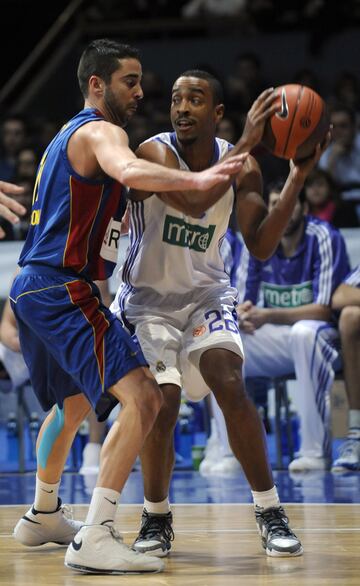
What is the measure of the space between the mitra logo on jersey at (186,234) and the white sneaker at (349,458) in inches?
121

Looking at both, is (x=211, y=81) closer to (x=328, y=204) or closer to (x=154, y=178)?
(x=154, y=178)

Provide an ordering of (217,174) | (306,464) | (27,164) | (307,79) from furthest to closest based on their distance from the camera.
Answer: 1. (307,79)
2. (27,164)
3. (306,464)
4. (217,174)

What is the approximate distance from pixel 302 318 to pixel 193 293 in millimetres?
3098

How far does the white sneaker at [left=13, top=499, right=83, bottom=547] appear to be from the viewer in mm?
4922

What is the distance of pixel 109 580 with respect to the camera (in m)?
4.11

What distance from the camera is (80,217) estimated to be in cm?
443

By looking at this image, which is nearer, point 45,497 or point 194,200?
point 194,200

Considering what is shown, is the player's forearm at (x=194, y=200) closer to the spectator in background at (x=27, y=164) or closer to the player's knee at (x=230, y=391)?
the player's knee at (x=230, y=391)

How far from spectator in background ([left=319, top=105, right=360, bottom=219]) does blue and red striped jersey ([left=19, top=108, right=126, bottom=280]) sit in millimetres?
5798

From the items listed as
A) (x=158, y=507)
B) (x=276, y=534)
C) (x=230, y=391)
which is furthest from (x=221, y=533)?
(x=230, y=391)

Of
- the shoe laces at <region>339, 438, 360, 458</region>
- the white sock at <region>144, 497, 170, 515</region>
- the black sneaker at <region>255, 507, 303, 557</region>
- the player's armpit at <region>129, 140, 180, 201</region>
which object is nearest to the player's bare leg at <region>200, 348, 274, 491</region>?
the black sneaker at <region>255, 507, 303, 557</region>

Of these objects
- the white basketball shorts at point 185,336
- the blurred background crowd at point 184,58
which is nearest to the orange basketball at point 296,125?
the white basketball shorts at point 185,336

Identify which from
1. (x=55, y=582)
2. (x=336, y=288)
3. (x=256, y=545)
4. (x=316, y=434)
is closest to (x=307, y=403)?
(x=316, y=434)

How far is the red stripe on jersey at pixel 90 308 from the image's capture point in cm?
436
